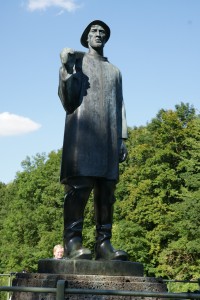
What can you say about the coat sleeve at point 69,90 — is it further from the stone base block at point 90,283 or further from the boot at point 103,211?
the stone base block at point 90,283

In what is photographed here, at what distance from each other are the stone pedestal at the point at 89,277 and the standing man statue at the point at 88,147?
0.24m

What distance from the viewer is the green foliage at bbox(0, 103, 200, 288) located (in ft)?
97.6

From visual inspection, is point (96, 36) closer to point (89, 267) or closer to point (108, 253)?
point (108, 253)

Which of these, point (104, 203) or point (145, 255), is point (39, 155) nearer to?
point (145, 255)

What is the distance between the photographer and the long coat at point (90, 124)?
19.0 ft

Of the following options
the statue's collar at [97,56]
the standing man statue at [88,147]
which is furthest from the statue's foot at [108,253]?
the statue's collar at [97,56]

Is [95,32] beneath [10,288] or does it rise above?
above

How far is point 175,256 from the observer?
104 feet

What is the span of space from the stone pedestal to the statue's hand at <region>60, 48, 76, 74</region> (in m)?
2.07

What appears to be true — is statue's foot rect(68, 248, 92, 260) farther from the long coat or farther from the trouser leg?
the long coat

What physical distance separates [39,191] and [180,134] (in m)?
11.4

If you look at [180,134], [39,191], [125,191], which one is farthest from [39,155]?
[180,134]

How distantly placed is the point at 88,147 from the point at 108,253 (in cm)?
116

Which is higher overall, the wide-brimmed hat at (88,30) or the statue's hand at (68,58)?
the wide-brimmed hat at (88,30)
